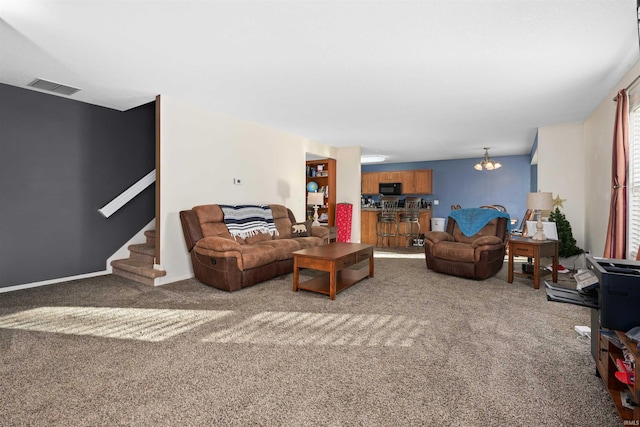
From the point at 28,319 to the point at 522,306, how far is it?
468 cm

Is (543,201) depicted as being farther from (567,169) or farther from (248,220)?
(248,220)

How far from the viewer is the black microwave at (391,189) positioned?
978 cm

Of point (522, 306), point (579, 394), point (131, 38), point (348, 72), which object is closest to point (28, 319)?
point (131, 38)

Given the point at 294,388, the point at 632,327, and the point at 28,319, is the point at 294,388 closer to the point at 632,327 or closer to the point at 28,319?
the point at 632,327

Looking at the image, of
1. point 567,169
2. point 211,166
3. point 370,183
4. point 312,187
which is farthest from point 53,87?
point 370,183

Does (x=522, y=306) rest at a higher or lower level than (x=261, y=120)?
lower

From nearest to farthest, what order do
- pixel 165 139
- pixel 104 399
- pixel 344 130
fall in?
pixel 104 399 → pixel 165 139 → pixel 344 130

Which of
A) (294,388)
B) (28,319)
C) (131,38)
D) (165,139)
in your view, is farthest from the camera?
(165,139)

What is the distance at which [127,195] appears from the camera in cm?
482

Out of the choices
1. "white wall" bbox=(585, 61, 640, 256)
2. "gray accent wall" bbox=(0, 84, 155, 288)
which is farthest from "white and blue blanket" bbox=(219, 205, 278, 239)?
"white wall" bbox=(585, 61, 640, 256)

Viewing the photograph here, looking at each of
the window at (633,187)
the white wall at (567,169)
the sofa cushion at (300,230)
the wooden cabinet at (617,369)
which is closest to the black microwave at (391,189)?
the white wall at (567,169)

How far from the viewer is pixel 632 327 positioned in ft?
5.20

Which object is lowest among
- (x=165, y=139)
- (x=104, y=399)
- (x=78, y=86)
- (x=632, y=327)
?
(x=104, y=399)

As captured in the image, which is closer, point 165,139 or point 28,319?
point 28,319
